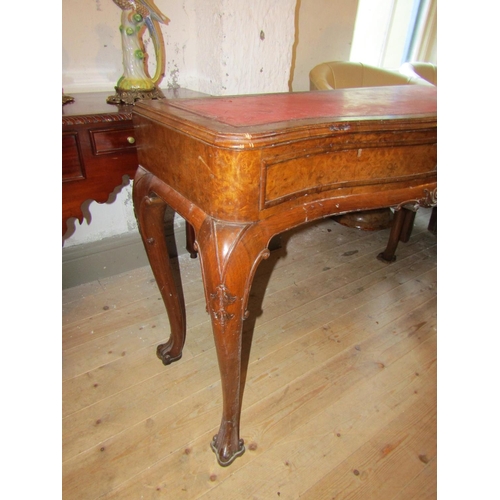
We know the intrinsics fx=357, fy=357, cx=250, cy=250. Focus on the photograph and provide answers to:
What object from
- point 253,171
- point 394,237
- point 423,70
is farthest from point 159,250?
point 423,70

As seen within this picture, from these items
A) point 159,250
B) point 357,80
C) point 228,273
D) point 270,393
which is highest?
point 357,80

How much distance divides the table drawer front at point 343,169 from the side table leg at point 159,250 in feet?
1.32

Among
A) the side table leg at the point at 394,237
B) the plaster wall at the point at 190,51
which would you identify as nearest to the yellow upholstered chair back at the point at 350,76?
the plaster wall at the point at 190,51

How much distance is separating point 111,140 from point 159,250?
0.37 meters

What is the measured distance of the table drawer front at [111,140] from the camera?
1075 millimetres

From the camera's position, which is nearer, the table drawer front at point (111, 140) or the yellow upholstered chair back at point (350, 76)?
the table drawer front at point (111, 140)

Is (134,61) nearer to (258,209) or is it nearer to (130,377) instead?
(258,209)

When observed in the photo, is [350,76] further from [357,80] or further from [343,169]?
[343,169]

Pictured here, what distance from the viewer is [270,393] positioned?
1.20 meters

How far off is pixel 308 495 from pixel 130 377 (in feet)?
2.22

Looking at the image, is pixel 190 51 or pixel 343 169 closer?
pixel 343 169

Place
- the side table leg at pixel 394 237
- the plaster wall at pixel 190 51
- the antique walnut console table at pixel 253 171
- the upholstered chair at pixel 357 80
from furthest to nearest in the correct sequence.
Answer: the upholstered chair at pixel 357 80 → the side table leg at pixel 394 237 → the plaster wall at pixel 190 51 → the antique walnut console table at pixel 253 171

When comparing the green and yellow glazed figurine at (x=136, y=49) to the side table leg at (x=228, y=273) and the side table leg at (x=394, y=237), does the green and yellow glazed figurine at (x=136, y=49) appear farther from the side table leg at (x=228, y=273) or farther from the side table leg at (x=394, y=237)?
the side table leg at (x=394, y=237)
